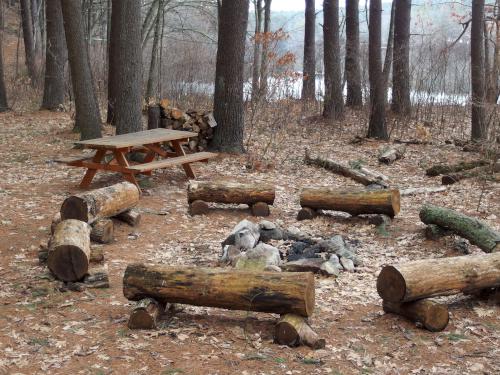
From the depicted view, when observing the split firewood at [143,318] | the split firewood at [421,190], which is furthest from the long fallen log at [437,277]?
the split firewood at [421,190]

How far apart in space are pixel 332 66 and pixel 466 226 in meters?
10.3

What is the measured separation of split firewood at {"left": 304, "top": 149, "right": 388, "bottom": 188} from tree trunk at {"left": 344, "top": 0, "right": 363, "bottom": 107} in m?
6.34

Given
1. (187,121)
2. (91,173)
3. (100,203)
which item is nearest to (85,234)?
(100,203)

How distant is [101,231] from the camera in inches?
261

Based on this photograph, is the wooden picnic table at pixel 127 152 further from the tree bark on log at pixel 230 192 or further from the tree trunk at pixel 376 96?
the tree trunk at pixel 376 96

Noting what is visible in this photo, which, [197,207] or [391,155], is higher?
[391,155]

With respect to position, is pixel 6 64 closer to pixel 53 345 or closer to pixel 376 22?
pixel 376 22

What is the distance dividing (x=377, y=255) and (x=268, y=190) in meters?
2.02

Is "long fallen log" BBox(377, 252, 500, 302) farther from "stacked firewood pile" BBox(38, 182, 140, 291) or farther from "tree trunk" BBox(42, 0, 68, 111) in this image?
"tree trunk" BBox(42, 0, 68, 111)

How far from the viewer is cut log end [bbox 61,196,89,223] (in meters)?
6.45

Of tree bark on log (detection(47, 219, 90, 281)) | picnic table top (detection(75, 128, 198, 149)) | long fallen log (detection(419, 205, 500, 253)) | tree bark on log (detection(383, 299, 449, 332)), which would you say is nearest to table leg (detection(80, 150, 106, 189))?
picnic table top (detection(75, 128, 198, 149))

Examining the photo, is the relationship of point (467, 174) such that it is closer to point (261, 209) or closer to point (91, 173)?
point (261, 209)

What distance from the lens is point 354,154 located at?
12656mm

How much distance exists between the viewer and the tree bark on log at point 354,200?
7.66 m
